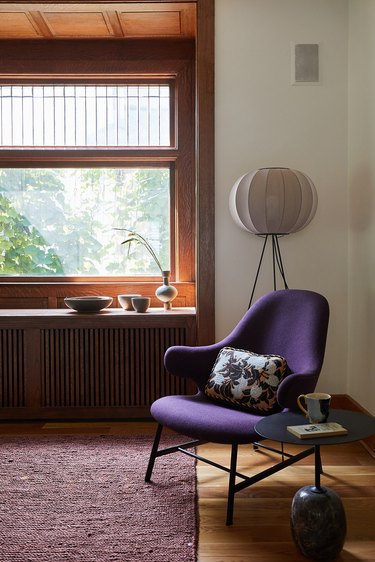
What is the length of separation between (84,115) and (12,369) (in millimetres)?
1825

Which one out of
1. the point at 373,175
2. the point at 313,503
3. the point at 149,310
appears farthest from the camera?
the point at 149,310

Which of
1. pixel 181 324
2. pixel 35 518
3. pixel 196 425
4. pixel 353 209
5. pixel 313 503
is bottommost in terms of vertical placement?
pixel 35 518

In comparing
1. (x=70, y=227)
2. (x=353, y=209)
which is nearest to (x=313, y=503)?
(x=353, y=209)

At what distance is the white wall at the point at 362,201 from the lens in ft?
11.1

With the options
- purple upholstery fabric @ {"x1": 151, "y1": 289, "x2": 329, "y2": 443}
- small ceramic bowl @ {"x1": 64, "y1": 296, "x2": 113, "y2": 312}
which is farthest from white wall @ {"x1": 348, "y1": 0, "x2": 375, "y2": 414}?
small ceramic bowl @ {"x1": 64, "y1": 296, "x2": 113, "y2": 312}

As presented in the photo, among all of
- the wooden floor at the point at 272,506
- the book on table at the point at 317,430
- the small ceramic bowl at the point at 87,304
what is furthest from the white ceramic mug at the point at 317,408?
the small ceramic bowl at the point at 87,304

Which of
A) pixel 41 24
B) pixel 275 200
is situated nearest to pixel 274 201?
pixel 275 200

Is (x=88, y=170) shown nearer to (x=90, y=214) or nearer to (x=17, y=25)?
(x=90, y=214)

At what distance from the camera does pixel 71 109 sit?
14.3 ft

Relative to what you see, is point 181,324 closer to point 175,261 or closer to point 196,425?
point 175,261

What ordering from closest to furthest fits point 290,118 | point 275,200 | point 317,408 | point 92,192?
point 317,408 → point 275,200 → point 290,118 → point 92,192

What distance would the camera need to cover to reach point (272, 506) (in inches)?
102

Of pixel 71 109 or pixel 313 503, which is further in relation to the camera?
pixel 71 109

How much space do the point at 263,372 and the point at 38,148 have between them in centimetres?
245
